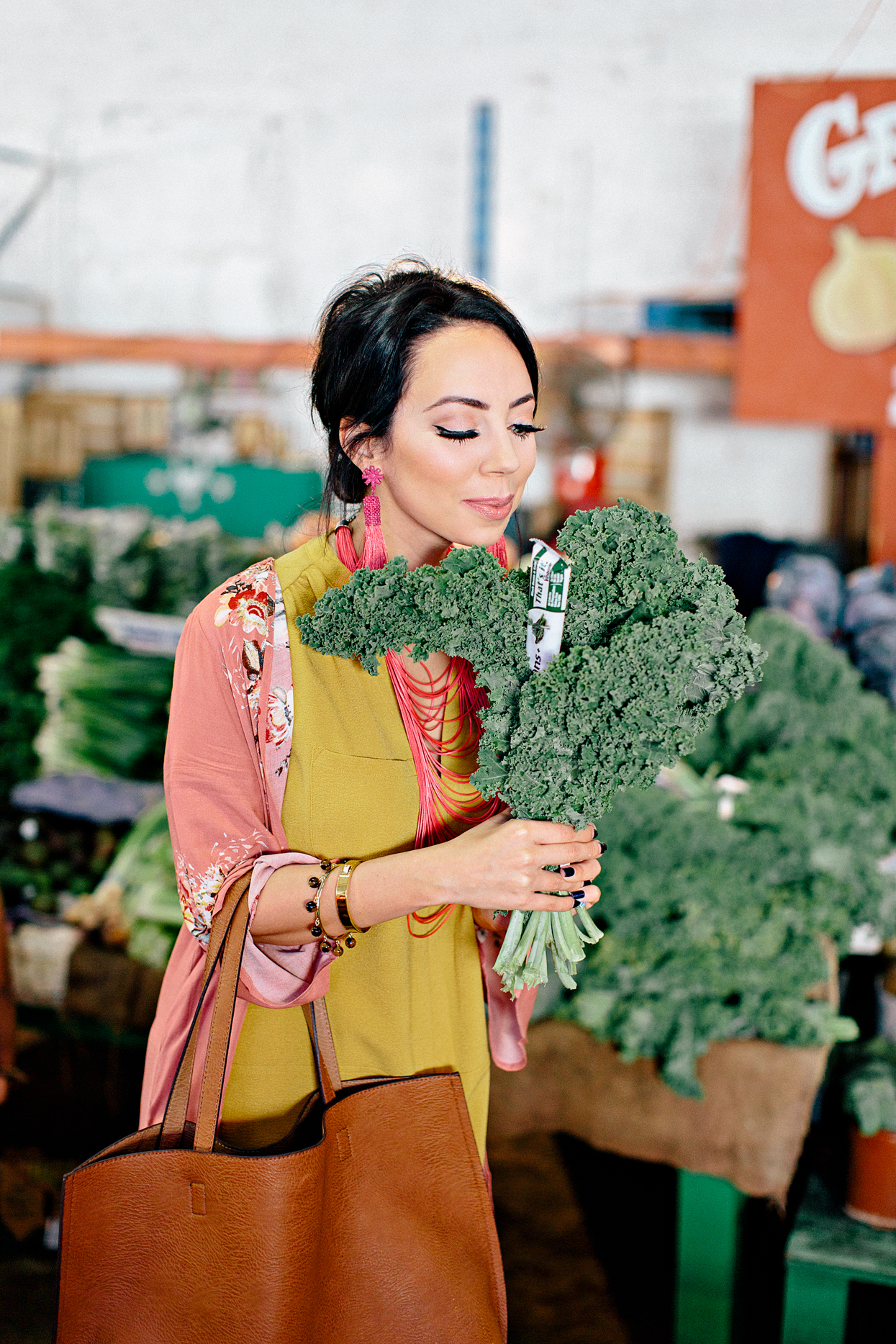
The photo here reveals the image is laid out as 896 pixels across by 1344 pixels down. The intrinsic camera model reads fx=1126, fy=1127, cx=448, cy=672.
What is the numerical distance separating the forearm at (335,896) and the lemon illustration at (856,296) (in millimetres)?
3874

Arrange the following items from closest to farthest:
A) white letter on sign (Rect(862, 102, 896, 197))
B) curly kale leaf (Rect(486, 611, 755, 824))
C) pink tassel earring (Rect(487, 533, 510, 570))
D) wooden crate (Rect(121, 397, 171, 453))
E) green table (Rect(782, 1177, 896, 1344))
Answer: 1. curly kale leaf (Rect(486, 611, 755, 824))
2. pink tassel earring (Rect(487, 533, 510, 570))
3. green table (Rect(782, 1177, 896, 1344))
4. white letter on sign (Rect(862, 102, 896, 197))
5. wooden crate (Rect(121, 397, 171, 453))

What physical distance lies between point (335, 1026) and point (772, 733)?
1660 mm

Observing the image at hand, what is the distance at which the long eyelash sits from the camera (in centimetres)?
114

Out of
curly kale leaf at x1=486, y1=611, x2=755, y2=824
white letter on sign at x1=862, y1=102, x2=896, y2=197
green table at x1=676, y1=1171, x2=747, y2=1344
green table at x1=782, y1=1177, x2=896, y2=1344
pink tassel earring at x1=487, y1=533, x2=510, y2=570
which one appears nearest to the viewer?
curly kale leaf at x1=486, y1=611, x2=755, y2=824

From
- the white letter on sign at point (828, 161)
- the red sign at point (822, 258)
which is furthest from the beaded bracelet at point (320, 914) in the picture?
the white letter on sign at point (828, 161)

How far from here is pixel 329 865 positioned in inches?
43.9

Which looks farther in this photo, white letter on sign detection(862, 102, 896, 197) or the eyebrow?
white letter on sign detection(862, 102, 896, 197)

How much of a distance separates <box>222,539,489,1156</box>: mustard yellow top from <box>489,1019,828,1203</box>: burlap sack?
2.75ft

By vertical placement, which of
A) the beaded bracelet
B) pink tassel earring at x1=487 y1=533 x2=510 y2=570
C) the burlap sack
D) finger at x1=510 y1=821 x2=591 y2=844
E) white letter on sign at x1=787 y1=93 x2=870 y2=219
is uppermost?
white letter on sign at x1=787 y1=93 x2=870 y2=219

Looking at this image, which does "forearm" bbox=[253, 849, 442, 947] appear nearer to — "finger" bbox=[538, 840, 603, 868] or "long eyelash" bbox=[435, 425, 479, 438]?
"finger" bbox=[538, 840, 603, 868]

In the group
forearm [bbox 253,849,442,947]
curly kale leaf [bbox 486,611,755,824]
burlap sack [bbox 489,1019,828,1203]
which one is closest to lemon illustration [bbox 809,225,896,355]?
burlap sack [bbox 489,1019,828,1203]

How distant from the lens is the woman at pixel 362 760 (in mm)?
1107

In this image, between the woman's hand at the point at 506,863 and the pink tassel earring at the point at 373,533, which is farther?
the pink tassel earring at the point at 373,533

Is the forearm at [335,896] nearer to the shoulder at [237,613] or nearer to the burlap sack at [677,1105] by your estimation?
the shoulder at [237,613]
